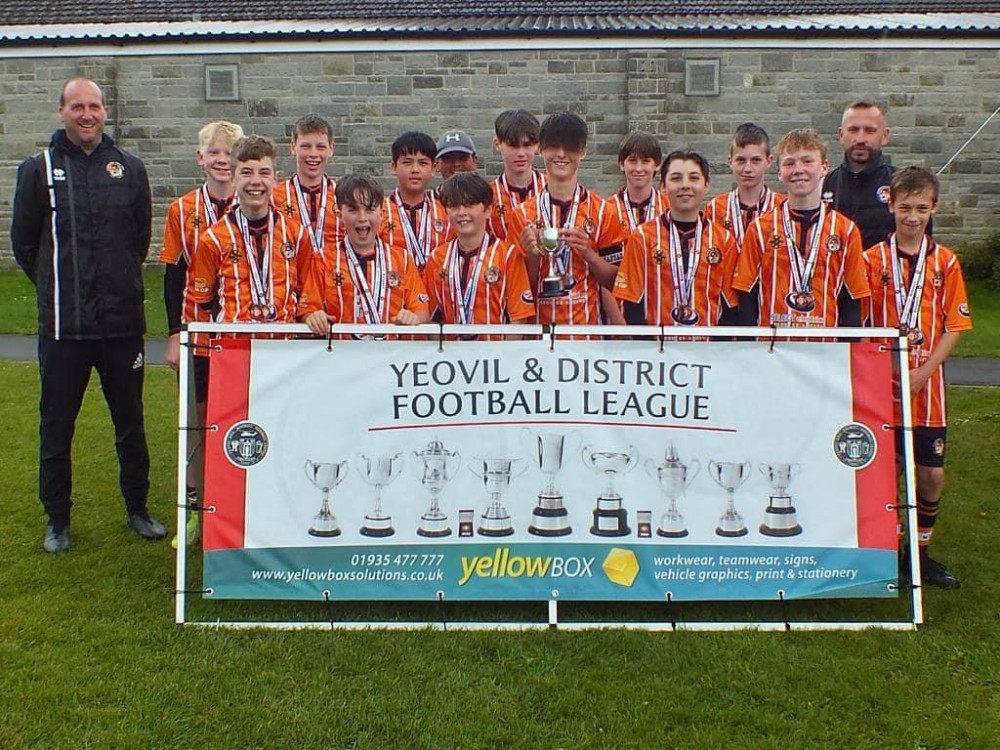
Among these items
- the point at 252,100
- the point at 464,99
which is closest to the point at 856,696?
the point at 464,99

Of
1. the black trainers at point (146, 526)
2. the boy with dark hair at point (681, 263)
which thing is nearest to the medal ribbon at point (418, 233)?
the boy with dark hair at point (681, 263)

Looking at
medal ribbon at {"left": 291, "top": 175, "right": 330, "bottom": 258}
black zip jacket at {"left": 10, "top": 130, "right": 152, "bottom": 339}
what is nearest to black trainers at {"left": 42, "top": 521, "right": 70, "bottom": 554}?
black zip jacket at {"left": 10, "top": 130, "right": 152, "bottom": 339}

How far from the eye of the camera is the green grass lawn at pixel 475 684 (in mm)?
3219

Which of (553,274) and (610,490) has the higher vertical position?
(553,274)

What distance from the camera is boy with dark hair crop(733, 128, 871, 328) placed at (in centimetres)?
437

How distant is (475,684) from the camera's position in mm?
3551

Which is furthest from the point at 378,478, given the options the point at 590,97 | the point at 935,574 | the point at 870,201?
the point at 590,97

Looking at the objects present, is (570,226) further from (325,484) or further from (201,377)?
(201,377)

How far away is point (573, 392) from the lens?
4047mm

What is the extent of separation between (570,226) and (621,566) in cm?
163

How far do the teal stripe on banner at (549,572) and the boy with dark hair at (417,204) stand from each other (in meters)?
1.60

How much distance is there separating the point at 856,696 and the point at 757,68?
599 inches

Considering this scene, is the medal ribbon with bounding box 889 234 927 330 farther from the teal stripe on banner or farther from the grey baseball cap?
the grey baseball cap

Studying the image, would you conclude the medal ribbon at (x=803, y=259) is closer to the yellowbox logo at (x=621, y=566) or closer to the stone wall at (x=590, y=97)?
the yellowbox logo at (x=621, y=566)
